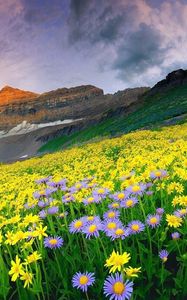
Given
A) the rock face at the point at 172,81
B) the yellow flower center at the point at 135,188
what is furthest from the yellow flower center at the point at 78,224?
the rock face at the point at 172,81

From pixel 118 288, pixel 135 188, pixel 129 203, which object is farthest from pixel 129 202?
pixel 118 288

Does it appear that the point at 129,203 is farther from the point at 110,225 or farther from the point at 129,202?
the point at 110,225

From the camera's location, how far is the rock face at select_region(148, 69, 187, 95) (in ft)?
499

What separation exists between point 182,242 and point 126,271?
137cm

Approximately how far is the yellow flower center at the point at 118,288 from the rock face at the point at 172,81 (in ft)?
505

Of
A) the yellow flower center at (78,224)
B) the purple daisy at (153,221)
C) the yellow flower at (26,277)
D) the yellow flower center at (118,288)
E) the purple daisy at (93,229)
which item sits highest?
the purple daisy at (93,229)

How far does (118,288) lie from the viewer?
2188 mm

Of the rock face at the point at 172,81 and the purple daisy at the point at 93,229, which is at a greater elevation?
the rock face at the point at 172,81

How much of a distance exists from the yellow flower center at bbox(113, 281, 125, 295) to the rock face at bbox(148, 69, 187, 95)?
505 ft

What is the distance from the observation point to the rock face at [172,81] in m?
152

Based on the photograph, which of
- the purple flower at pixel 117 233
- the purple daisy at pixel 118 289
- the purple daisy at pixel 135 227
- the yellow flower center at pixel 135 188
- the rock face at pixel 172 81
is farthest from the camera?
the rock face at pixel 172 81

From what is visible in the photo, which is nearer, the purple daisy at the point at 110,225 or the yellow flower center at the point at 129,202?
the purple daisy at the point at 110,225

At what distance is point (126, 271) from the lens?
2.39m

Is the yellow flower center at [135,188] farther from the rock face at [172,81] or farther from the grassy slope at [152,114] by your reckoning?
the rock face at [172,81]
